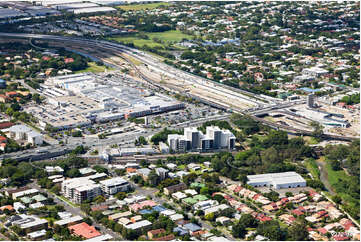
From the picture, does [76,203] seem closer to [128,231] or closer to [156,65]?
[128,231]

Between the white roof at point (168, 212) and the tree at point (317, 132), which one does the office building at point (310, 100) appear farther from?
the white roof at point (168, 212)

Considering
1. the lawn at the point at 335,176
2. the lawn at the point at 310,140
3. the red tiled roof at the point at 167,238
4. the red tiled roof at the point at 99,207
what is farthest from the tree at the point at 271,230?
the lawn at the point at 310,140

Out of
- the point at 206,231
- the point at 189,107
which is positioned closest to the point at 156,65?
the point at 189,107

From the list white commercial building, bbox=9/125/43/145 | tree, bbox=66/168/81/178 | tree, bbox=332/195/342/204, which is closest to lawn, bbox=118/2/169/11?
white commercial building, bbox=9/125/43/145

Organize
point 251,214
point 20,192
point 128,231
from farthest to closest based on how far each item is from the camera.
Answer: point 20,192 → point 251,214 → point 128,231

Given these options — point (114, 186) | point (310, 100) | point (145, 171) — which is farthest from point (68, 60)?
point (114, 186)

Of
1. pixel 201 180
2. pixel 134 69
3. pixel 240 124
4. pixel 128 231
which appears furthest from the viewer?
pixel 134 69

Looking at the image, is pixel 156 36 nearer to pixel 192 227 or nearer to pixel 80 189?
pixel 80 189
